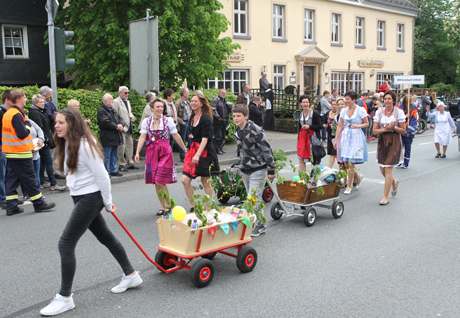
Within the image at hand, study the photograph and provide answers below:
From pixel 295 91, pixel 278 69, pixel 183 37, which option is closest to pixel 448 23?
pixel 278 69

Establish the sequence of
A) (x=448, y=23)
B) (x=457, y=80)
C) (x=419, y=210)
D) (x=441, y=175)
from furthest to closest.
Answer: (x=457, y=80), (x=448, y=23), (x=441, y=175), (x=419, y=210)

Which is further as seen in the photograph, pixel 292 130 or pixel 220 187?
pixel 292 130

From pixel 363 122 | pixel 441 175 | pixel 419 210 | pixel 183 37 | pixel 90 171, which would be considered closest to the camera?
pixel 90 171

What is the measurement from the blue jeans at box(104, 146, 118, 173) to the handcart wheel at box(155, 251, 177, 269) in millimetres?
6549

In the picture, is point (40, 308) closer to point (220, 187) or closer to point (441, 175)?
point (220, 187)

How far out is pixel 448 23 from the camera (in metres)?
33.8

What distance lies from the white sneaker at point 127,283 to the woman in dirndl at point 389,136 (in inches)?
202

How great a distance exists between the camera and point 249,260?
567cm

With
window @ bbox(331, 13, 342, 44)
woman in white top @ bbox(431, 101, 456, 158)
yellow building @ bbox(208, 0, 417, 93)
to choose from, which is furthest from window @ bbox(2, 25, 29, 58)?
woman in white top @ bbox(431, 101, 456, 158)

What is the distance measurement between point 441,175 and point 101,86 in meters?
12.1

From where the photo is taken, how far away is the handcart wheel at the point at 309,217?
24.7 ft

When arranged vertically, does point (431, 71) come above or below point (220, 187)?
above

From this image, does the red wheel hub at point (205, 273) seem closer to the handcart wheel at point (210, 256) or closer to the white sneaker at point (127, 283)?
the handcart wheel at point (210, 256)

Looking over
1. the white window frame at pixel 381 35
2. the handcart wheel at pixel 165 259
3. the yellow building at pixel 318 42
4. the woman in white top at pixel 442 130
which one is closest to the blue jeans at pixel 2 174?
the handcart wheel at pixel 165 259
